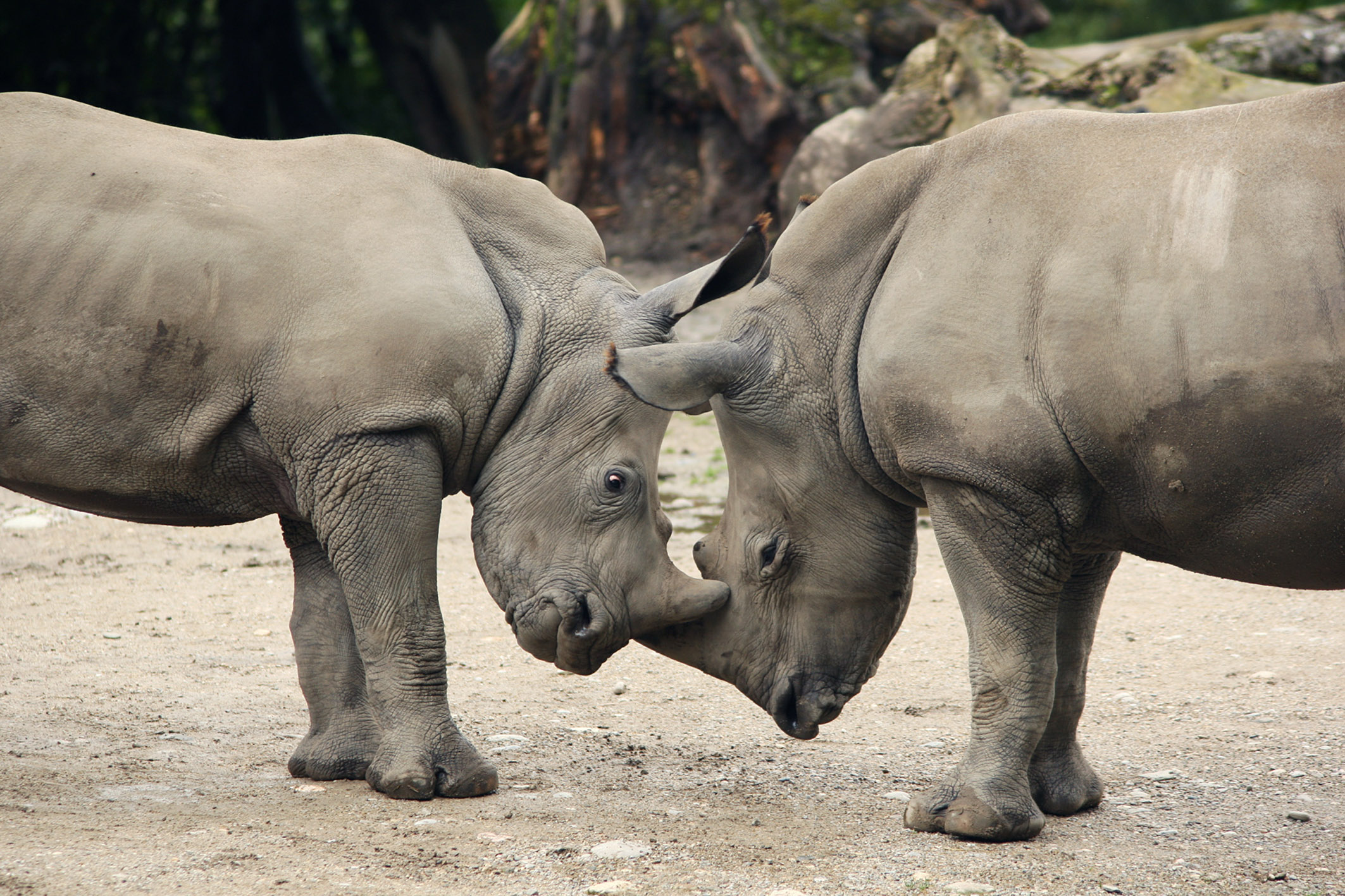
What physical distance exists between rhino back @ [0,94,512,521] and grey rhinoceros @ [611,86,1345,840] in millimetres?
754

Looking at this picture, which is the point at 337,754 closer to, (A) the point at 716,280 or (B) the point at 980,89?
(A) the point at 716,280

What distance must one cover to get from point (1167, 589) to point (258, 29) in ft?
50.3

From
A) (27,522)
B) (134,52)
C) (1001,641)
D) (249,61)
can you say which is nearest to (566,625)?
(1001,641)

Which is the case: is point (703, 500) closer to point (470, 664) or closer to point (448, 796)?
point (470, 664)

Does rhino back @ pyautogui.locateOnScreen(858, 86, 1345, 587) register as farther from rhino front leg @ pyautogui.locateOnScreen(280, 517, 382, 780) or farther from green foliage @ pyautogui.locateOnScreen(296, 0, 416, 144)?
green foliage @ pyautogui.locateOnScreen(296, 0, 416, 144)

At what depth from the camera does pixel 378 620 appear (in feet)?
15.5

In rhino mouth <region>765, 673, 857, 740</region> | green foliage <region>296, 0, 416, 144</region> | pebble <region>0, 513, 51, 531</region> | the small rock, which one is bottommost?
green foliage <region>296, 0, 416, 144</region>

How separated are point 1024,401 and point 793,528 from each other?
0.99m

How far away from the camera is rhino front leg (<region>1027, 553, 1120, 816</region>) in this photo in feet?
15.3

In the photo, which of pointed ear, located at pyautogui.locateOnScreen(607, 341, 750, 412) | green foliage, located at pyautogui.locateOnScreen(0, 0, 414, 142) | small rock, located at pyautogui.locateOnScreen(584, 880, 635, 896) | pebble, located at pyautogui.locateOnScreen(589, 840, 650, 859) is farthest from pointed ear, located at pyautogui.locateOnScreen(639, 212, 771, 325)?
green foliage, located at pyautogui.locateOnScreen(0, 0, 414, 142)

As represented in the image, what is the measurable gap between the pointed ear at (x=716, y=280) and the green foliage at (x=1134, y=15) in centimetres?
2472

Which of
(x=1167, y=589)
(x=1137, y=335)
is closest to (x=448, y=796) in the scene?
(x=1137, y=335)

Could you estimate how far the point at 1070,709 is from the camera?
4746mm

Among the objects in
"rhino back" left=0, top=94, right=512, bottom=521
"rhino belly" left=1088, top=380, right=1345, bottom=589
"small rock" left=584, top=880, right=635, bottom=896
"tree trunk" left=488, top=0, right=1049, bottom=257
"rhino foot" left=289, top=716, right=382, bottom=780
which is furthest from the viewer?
"tree trunk" left=488, top=0, right=1049, bottom=257
